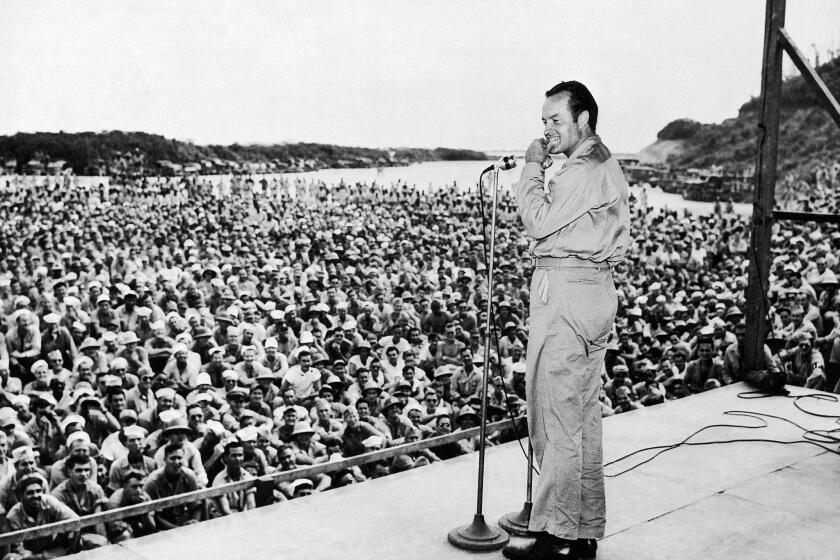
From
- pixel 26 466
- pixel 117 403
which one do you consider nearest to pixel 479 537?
pixel 26 466

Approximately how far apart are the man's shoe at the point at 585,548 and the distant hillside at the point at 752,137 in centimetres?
631

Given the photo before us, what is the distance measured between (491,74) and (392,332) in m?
2.44

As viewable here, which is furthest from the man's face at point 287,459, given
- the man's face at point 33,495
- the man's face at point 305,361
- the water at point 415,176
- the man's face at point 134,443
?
the water at point 415,176

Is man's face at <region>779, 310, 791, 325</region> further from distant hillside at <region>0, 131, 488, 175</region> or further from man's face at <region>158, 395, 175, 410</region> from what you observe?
man's face at <region>158, 395, 175, 410</region>

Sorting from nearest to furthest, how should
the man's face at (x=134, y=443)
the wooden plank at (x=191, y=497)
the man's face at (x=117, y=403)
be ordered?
the wooden plank at (x=191, y=497) < the man's face at (x=134, y=443) < the man's face at (x=117, y=403)

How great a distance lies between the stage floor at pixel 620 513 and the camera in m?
2.44

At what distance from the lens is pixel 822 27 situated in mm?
7984

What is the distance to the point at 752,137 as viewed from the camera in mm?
7926

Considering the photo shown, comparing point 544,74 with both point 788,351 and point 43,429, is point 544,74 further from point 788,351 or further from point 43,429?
point 43,429

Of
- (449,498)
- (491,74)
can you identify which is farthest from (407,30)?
(449,498)

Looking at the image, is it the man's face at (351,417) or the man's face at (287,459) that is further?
the man's face at (351,417)

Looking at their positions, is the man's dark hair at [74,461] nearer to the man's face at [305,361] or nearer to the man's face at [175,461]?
the man's face at [175,461]

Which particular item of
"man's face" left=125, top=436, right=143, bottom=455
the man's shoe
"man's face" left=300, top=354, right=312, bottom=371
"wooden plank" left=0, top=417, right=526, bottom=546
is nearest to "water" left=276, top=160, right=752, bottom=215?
"man's face" left=300, top=354, right=312, bottom=371

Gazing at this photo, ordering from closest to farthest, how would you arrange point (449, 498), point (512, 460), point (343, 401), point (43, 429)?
point (449, 498), point (512, 460), point (43, 429), point (343, 401)
